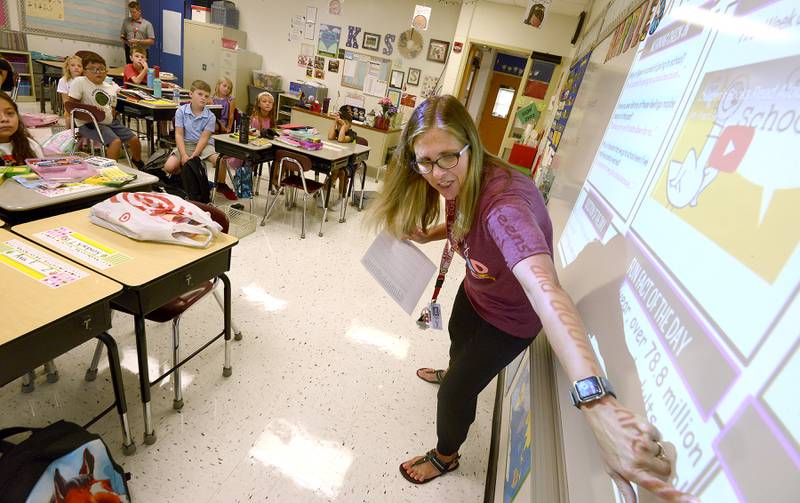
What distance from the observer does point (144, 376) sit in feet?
5.03

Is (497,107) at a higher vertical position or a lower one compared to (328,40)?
lower

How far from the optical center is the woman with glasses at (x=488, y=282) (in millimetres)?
572

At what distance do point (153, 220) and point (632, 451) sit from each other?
5.70 ft

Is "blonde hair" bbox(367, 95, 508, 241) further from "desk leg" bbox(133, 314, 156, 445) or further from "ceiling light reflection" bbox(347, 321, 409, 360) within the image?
"ceiling light reflection" bbox(347, 321, 409, 360)

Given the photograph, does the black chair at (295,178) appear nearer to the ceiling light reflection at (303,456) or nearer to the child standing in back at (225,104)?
the child standing in back at (225,104)

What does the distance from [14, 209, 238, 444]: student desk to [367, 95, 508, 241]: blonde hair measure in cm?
74

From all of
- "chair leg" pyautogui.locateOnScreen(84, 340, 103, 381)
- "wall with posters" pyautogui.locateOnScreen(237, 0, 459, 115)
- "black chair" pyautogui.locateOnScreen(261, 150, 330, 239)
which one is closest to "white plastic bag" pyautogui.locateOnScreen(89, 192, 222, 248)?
"chair leg" pyautogui.locateOnScreen(84, 340, 103, 381)

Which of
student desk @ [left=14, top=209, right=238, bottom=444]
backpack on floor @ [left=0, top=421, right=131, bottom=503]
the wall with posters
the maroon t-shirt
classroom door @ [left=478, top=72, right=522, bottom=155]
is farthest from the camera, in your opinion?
classroom door @ [left=478, top=72, right=522, bottom=155]

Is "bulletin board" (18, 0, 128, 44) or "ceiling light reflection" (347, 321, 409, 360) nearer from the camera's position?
"ceiling light reflection" (347, 321, 409, 360)

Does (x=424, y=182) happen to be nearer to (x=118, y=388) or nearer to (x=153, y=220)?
(x=153, y=220)

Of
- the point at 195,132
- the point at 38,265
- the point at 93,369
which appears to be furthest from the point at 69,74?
the point at 38,265

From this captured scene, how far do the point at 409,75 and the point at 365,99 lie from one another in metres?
0.98

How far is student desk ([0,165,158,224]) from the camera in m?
1.61

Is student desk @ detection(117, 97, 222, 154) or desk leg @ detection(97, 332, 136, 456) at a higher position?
student desk @ detection(117, 97, 222, 154)
